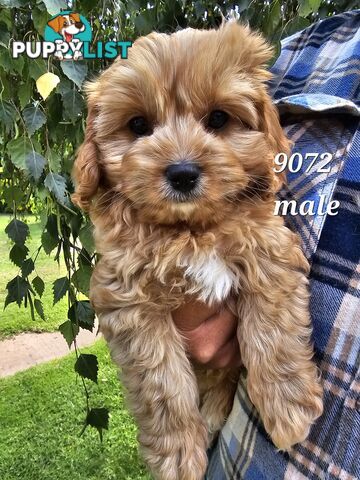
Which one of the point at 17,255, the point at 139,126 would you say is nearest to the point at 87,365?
the point at 17,255

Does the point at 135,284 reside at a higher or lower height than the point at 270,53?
lower

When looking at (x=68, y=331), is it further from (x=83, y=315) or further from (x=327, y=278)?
(x=327, y=278)

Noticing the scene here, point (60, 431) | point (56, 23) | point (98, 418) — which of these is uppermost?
point (56, 23)

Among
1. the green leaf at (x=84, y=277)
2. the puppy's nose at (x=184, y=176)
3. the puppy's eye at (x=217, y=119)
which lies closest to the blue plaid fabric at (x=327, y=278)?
the puppy's eye at (x=217, y=119)

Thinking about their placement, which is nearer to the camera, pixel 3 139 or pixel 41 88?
pixel 41 88

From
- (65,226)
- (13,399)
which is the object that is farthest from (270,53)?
(13,399)

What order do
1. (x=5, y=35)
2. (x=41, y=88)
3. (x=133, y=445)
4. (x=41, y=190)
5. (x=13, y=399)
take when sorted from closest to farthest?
(x=41, y=88)
(x=5, y=35)
(x=41, y=190)
(x=133, y=445)
(x=13, y=399)

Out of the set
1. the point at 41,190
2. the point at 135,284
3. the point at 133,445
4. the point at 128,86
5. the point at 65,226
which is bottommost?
the point at 133,445

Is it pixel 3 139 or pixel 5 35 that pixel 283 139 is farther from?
pixel 3 139
